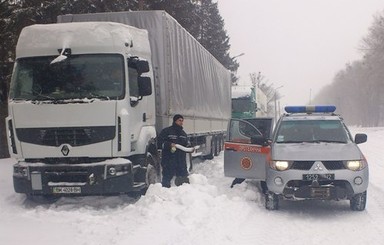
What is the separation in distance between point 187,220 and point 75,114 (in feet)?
8.98

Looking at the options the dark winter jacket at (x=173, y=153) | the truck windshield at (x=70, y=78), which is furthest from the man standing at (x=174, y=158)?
the truck windshield at (x=70, y=78)

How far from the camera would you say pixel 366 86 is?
7762 cm

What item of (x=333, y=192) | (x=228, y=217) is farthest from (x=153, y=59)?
(x=333, y=192)

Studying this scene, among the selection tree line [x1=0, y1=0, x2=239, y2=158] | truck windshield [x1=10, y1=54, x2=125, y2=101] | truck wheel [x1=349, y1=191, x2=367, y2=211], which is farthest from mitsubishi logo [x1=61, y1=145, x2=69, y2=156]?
tree line [x1=0, y1=0, x2=239, y2=158]

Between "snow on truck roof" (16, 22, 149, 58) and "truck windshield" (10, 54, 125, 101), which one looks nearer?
"truck windshield" (10, 54, 125, 101)

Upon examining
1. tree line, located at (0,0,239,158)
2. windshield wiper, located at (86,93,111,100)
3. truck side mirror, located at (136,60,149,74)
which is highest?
tree line, located at (0,0,239,158)

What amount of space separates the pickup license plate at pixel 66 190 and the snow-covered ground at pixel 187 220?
34 cm

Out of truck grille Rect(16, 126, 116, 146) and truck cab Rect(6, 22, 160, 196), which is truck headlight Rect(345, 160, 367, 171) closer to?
truck cab Rect(6, 22, 160, 196)

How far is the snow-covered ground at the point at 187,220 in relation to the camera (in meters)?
6.23

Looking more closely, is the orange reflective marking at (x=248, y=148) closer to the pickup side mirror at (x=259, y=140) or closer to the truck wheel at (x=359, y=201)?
the pickup side mirror at (x=259, y=140)

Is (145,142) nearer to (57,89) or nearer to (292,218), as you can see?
(57,89)

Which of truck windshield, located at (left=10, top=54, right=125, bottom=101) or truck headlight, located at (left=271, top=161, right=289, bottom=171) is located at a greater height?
truck windshield, located at (left=10, top=54, right=125, bottom=101)

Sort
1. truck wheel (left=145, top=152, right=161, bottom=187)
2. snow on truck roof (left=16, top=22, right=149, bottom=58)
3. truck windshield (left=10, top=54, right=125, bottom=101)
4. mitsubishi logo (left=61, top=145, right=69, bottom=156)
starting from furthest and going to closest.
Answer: truck wheel (left=145, top=152, right=161, bottom=187)
snow on truck roof (left=16, top=22, right=149, bottom=58)
truck windshield (left=10, top=54, right=125, bottom=101)
mitsubishi logo (left=61, top=145, right=69, bottom=156)

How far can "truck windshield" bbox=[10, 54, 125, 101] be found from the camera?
805cm
